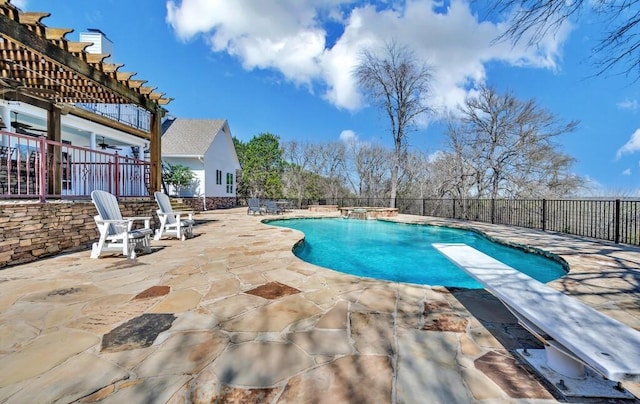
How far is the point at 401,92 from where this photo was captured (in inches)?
611

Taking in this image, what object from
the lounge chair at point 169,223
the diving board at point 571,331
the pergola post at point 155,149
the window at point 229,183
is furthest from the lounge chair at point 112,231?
the window at point 229,183

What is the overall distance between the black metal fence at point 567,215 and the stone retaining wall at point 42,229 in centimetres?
1045

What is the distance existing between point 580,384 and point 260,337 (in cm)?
179

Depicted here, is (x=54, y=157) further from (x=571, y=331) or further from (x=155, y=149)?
(x=571, y=331)

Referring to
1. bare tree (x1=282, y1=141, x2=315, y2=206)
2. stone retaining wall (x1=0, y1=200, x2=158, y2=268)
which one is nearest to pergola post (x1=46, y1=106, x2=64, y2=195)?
stone retaining wall (x1=0, y1=200, x2=158, y2=268)

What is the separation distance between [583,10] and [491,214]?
909 cm

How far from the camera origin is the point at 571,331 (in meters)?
1.31

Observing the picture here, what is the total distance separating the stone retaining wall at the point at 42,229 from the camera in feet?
11.7

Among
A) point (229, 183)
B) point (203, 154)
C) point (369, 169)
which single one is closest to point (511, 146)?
point (369, 169)

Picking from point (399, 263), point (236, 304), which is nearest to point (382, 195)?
point (399, 263)

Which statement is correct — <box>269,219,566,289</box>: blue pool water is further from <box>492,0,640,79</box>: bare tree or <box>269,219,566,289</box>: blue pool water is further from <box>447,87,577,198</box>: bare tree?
<box>447,87,577,198</box>: bare tree

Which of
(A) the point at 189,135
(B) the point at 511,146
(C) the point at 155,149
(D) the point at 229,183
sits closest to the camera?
(C) the point at 155,149

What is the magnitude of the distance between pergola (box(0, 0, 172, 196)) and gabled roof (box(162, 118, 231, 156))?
8215 mm

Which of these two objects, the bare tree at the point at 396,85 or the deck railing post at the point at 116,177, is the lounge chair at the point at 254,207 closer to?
the deck railing post at the point at 116,177
